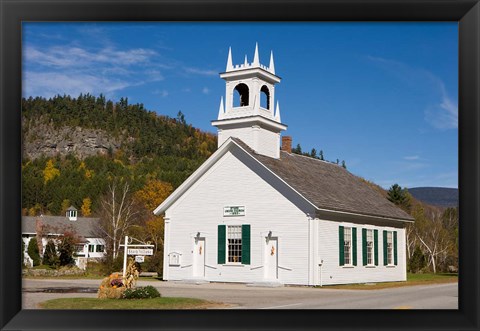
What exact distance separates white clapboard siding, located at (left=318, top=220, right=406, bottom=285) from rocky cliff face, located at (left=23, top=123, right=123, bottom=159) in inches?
1449

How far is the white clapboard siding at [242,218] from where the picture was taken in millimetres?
24109

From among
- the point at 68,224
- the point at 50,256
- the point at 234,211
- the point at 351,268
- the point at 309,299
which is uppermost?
the point at 234,211

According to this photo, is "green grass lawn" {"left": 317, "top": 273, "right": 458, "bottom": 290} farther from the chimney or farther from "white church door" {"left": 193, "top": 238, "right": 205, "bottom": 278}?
the chimney

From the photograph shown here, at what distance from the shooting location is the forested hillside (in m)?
58.9

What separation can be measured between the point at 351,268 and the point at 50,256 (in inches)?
679

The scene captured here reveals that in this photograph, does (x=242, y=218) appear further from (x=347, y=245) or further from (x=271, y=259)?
(x=347, y=245)

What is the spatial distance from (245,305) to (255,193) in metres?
9.38

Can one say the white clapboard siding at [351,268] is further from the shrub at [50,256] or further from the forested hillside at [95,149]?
the forested hillside at [95,149]

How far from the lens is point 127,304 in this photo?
1573 cm

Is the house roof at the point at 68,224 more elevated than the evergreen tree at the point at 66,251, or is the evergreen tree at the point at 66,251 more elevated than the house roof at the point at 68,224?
the house roof at the point at 68,224

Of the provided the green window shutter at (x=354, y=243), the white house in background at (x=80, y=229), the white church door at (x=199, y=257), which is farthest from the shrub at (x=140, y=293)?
the white house in background at (x=80, y=229)

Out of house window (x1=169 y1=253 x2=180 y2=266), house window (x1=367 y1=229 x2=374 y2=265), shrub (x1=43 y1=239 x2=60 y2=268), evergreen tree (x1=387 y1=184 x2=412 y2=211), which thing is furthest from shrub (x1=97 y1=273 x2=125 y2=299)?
evergreen tree (x1=387 y1=184 x2=412 y2=211)

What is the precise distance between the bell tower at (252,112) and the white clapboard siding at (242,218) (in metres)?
1.35
